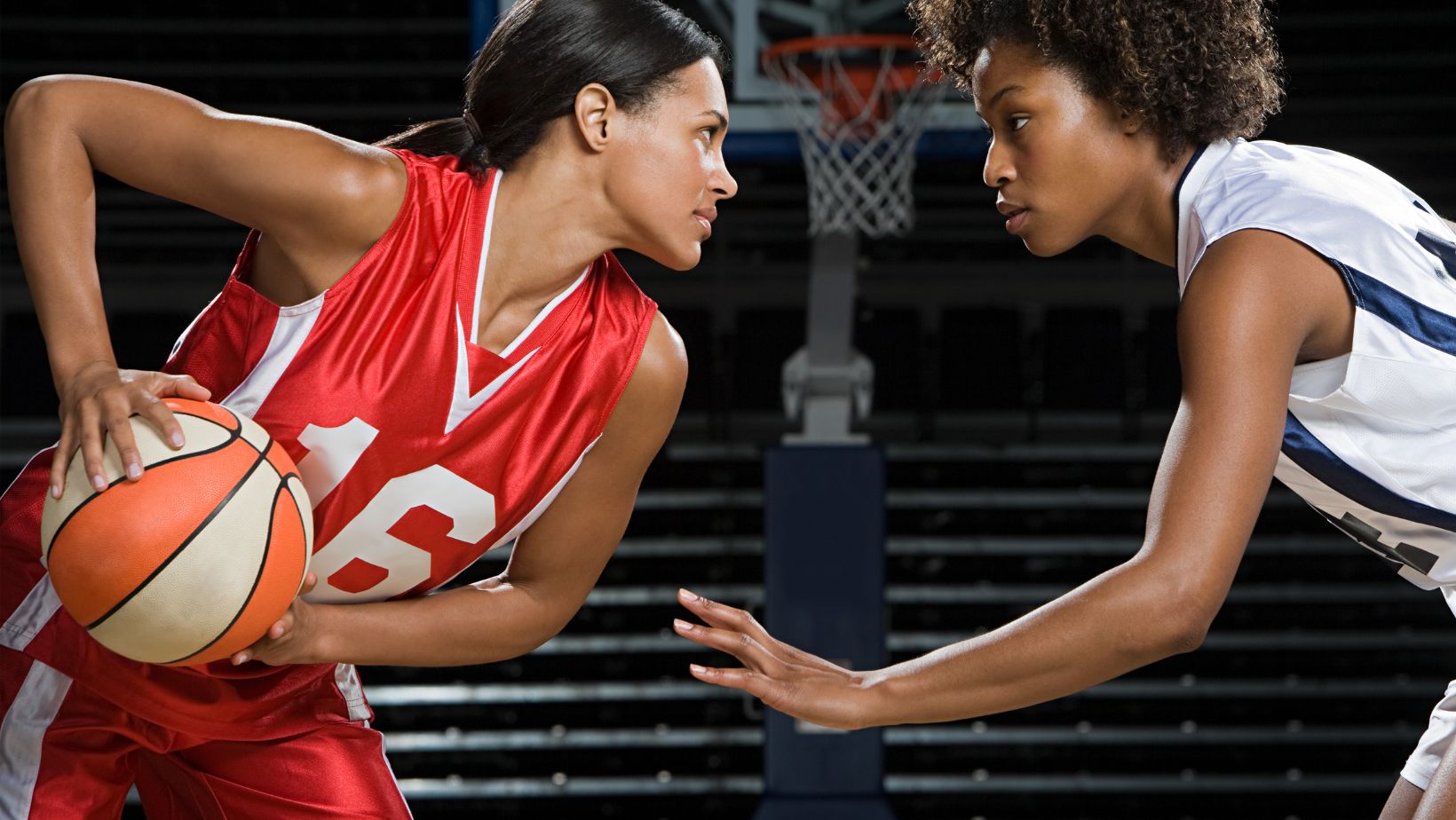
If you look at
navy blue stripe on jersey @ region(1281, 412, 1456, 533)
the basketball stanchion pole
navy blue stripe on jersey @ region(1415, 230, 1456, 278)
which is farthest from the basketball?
the basketball stanchion pole

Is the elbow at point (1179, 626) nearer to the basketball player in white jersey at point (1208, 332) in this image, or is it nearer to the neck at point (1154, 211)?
the basketball player in white jersey at point (1208, 332)

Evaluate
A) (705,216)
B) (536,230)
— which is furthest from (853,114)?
(536,230)

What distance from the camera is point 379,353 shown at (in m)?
1.90

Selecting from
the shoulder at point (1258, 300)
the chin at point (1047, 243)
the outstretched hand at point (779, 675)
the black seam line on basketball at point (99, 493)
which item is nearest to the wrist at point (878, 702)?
the outstretched hand at point (779, 675)

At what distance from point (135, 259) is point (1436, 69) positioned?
6384mm

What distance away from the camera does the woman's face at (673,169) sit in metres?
1.97

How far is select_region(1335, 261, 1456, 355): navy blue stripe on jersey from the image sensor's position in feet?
4.77

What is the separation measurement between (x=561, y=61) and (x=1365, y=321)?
1.14m

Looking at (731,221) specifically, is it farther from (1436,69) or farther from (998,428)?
(1436,69)

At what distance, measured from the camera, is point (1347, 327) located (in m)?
1.47

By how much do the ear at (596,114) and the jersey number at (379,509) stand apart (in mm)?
530

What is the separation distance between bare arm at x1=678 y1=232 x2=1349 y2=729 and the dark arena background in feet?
11.6

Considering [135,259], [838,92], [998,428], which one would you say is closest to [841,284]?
[838,92]

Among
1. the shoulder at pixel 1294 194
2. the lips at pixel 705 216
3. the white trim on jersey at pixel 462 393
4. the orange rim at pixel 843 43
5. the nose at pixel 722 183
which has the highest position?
the orange rim at pixel 843 43
